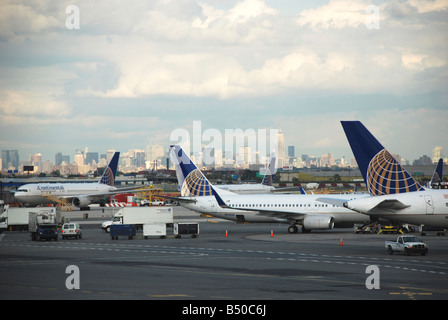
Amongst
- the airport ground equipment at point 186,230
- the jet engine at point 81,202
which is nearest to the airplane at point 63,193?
the jet engine at point 81,202

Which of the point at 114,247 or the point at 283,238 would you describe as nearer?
the point at 114,247

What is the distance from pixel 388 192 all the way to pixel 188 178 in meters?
43.6

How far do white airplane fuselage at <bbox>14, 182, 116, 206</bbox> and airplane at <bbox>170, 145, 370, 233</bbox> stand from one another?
61.1 meters

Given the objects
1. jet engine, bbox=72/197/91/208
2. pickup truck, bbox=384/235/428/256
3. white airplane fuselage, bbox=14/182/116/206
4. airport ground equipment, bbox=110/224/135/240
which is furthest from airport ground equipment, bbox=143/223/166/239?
white airplane fuselage, bbox=14/182/116/206

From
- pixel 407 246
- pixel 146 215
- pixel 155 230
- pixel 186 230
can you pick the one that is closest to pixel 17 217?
pixel 146 215

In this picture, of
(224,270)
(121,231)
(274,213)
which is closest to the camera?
(224,270)

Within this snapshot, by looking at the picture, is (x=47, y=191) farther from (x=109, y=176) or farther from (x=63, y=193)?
(x=109, y=176)

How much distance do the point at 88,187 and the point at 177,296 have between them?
12055 centimetres

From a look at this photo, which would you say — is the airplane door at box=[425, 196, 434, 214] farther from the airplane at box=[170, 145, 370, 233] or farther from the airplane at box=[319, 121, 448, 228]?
the airplane at box=[170, 145, 370, 233]

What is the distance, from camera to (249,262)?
157 ft

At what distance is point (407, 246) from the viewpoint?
51.9 meters

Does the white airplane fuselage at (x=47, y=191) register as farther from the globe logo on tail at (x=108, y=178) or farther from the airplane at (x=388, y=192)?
the airplane at (x=388, y=192)
